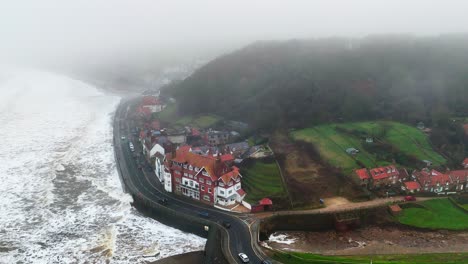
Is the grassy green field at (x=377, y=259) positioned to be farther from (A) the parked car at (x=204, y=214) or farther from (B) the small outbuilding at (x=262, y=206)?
(A) the parked car at (x=204, y=214)

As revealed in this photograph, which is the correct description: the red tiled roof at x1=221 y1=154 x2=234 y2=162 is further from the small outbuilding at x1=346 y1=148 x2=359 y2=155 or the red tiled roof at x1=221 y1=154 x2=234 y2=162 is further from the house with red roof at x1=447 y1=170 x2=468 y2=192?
the house with red roof at x1=447 y1=170 x2=468 y2=192

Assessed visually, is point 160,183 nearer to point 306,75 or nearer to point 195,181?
point 195,181

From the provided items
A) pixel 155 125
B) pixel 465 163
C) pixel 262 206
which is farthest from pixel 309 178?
pixel 155 125

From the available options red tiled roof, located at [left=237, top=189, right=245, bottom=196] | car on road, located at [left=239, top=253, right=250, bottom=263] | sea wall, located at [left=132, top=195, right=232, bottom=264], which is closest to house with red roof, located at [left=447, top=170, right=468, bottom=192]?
red tiled roof, located at [left=237, top=189, right=245, bottom=196]

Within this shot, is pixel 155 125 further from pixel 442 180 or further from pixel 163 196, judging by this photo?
pixel 442 180

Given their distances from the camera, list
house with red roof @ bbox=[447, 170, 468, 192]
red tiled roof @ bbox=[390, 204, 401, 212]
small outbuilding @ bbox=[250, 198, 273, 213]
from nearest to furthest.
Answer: small outbuilding @ bbox=[250, 198, 273, 213] < red tiled roof @ bbox=[390, 204, 401, 212] < house with red roof @ bbox=[447, 170, 468, 192]

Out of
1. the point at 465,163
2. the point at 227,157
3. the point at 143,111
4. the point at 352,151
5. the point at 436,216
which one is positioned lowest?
the point at 436,216
